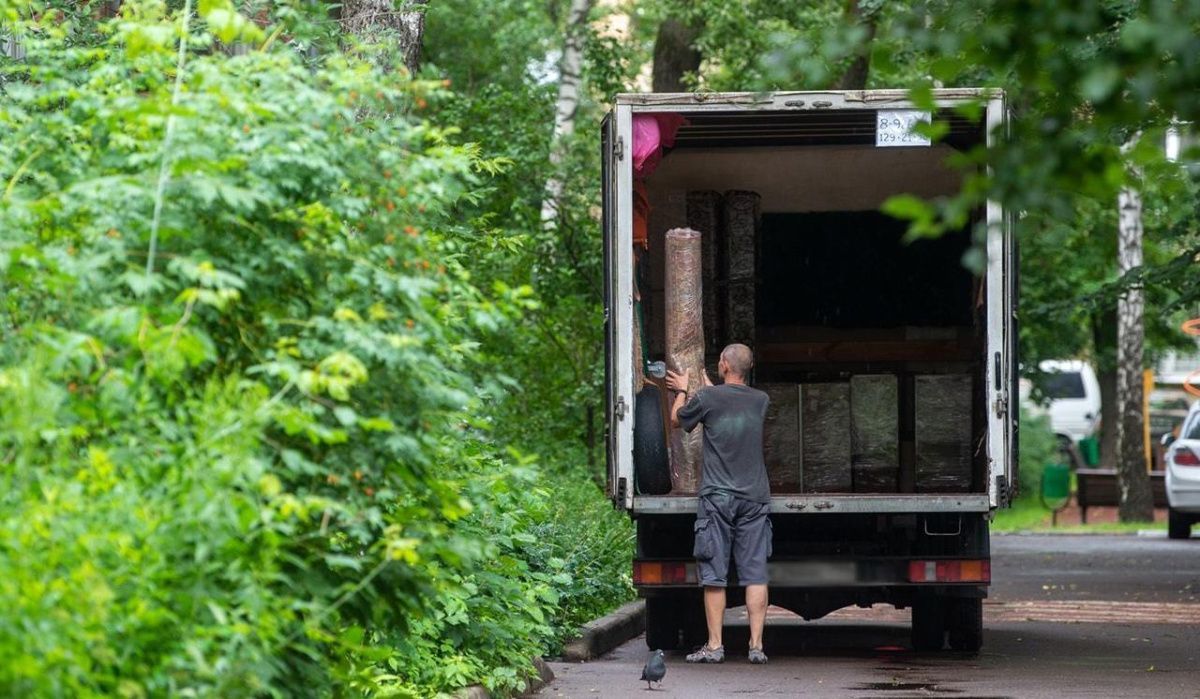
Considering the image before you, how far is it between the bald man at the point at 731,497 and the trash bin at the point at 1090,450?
36.7 meters

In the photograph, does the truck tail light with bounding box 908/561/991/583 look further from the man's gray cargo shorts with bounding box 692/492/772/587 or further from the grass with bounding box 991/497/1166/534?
the grass with bounding box 991/497/1166/534

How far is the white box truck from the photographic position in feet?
34.9

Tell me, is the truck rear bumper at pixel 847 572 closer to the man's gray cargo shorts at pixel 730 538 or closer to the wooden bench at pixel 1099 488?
the man's gray cargo shorts at pixel 730 538

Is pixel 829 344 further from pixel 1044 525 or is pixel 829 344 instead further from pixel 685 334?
pixel 1044 525

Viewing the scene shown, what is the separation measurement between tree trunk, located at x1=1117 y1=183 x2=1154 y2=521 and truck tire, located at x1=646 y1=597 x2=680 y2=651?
19.5 meters

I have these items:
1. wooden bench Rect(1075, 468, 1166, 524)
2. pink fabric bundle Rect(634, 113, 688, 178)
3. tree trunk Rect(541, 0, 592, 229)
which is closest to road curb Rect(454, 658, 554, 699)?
pink fabric bundle Rect(634, 113, 688, 178)

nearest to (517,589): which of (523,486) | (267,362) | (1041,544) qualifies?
(523,486)

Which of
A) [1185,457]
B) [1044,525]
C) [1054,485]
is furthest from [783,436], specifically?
[1054,485]

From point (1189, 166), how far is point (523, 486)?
5.60 m

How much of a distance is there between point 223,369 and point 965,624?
701cm

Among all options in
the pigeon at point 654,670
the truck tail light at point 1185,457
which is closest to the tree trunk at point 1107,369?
the truck tail light at point 1185,457

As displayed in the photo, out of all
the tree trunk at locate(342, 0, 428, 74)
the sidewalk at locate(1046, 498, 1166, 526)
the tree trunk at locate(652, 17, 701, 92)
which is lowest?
the sidewalk at locate(1046, 498, 1166, 526)

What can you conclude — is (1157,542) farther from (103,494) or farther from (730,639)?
(103,494)

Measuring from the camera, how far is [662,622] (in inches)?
453
